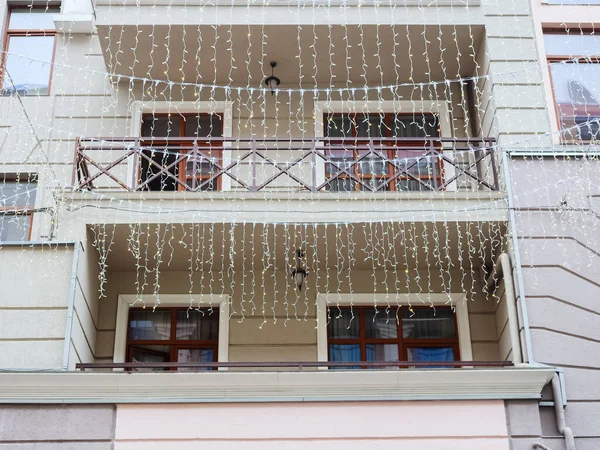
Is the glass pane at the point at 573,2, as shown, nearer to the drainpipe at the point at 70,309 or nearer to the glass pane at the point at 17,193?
the drainpipe at the point at 70,309

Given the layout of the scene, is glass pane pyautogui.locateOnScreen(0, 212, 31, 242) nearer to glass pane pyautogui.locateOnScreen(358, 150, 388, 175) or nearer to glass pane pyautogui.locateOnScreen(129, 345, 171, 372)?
glass pane pyautogui.locateOnScreen(129, 345, 171, 372)

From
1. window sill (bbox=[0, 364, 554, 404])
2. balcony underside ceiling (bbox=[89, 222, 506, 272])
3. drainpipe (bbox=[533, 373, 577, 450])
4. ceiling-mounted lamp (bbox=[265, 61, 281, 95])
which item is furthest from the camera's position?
ceiling-mounted lamp (bbox=[265, 61, 281, 95])

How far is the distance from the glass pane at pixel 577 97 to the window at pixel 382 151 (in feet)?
6.06

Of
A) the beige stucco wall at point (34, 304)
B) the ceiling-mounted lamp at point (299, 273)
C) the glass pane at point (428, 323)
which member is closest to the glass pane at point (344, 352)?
the glass pane at point (428, 323)

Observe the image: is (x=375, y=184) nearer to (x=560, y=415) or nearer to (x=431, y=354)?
(x=431, y=354)

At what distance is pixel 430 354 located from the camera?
13.8 meters

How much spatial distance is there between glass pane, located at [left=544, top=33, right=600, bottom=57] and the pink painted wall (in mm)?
5629

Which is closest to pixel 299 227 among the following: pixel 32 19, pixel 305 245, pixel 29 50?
pixel 305 245

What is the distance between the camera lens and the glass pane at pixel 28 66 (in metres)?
15.0

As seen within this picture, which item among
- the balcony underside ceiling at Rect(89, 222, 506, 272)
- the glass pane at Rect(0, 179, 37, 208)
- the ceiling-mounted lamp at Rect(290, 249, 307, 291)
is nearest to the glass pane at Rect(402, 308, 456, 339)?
the balcony underside ceiling at Rect(89, 222, 506, 272)

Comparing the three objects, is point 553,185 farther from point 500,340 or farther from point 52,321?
point 52,321

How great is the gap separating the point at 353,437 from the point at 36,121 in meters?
6.59

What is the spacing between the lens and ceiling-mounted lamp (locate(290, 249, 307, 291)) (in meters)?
13.6

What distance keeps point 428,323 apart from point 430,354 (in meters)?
0.45
